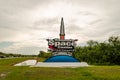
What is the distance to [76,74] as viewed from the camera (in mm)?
20250

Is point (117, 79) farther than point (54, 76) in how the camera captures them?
No

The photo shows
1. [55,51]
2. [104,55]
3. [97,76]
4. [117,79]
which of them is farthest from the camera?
[104,55]

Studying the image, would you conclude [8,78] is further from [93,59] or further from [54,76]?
[93,59]

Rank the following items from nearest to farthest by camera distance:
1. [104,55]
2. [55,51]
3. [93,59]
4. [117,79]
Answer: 1. [117,79]
2. [55,51]
3. [104,55]
4. [93,59]

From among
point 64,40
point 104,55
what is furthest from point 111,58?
point 64,40

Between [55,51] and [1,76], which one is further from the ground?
[55,51]

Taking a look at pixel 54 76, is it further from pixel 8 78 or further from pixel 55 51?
pixel 55 51

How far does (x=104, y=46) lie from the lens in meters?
56.7

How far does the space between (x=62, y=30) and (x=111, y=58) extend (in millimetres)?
12270

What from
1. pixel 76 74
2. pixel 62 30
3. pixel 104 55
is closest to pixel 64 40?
pixel 62 30

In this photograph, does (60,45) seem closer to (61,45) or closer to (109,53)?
(61,45)

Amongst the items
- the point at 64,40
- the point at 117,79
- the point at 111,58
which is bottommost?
the point at 117,79

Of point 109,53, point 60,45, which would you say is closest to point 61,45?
point 60,45

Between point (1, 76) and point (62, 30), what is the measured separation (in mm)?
34143
